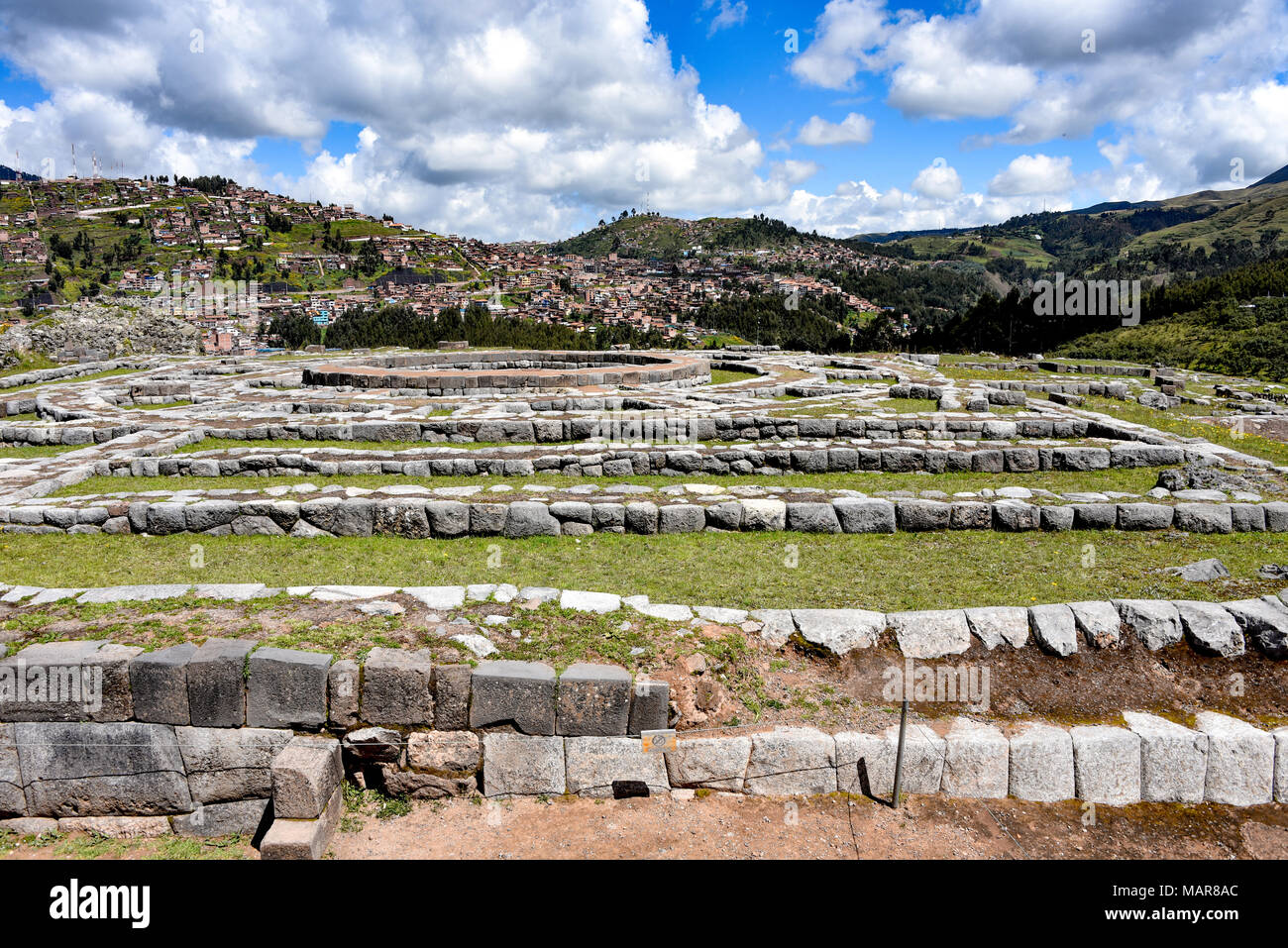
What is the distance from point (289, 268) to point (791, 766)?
114 m

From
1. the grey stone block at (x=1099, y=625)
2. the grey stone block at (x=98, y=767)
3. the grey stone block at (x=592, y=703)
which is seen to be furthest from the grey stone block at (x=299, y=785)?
the grey stone block at (x=1099, y=625)

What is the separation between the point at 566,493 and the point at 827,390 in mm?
14528

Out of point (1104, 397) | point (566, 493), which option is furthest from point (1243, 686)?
point (1104, 397)

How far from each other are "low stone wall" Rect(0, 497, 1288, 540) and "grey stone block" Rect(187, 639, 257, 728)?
413 cm

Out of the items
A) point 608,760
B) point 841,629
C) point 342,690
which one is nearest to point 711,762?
point 608,760

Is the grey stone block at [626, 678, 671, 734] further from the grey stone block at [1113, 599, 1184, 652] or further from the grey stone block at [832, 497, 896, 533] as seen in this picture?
the grey stone block at [832, 497, 896, 533]

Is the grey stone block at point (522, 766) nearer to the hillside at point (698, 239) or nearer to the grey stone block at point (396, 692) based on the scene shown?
the grey stone block at point (396, 692)

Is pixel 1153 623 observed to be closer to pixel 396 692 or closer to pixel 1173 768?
pixel 1173 768

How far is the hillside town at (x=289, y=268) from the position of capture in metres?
72.3

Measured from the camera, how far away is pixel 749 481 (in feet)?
40.1

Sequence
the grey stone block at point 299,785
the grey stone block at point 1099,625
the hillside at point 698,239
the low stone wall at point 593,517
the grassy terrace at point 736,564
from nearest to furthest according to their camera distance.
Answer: the grey stone block at point 299,785
the grey stone block at point 1099,625
the grassy terrace at point 736,564
the low stone wall at point 593,517
the hillside at point 698,239

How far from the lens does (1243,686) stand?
20.6 feet

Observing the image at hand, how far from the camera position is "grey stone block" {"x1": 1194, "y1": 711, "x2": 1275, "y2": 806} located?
18.2 feet

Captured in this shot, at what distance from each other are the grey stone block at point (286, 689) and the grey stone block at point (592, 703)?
2.00 m
